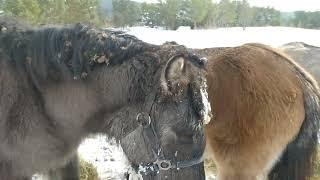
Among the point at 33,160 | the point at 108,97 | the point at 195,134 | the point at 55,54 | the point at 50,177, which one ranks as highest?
the point at 55,54

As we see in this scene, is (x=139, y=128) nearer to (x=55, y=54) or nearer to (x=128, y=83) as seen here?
(x=128, y=83)

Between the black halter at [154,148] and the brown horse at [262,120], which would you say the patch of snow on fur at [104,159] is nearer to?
the brown horse at [262,120]

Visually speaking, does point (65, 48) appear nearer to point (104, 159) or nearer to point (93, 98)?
point (93, 98)

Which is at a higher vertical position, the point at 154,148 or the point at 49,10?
the point at 49,10

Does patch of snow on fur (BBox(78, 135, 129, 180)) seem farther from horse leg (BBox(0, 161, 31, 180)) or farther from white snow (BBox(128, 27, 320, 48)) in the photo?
white snow (BBox(128, 27, 320, 48))

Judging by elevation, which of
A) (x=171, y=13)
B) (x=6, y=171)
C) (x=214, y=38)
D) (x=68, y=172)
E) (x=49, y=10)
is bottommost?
(x=214, y=38)

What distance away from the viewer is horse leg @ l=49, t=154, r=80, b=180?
10.4 feet

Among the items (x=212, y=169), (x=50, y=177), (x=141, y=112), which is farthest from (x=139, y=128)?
(x=212, y=169)

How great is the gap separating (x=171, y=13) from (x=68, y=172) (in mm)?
39319

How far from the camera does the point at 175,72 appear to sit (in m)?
2.18

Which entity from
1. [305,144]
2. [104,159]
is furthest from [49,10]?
[305,144]

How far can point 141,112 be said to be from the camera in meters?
2.34

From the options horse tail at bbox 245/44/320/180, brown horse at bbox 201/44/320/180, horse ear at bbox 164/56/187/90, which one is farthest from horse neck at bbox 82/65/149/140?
horse tail at bbox 245/44/320/180

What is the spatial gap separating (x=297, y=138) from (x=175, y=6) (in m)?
41.1
